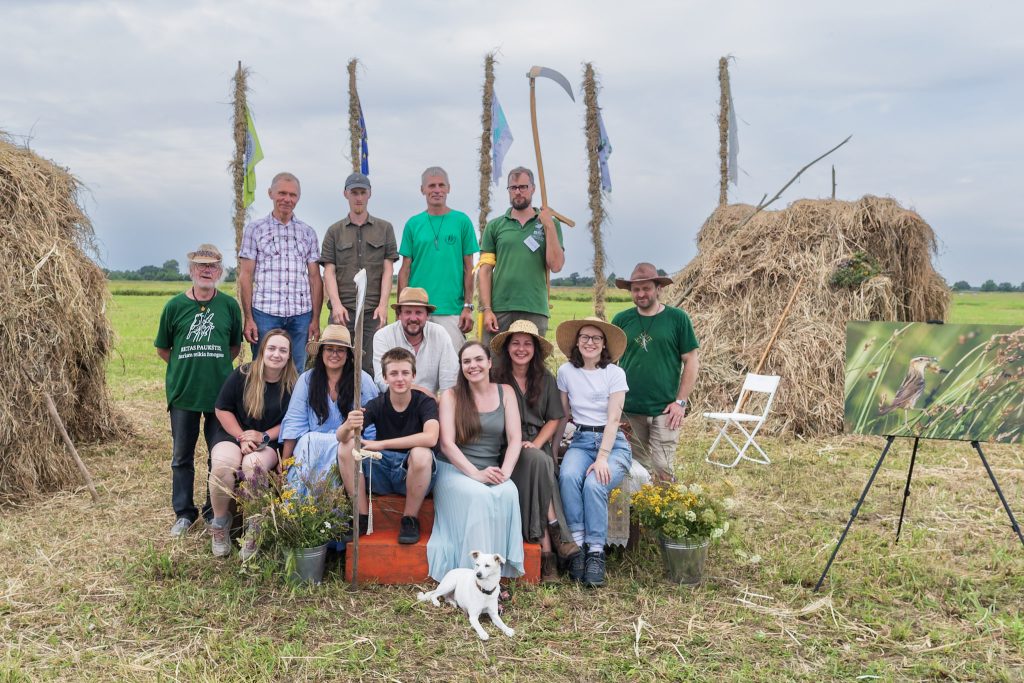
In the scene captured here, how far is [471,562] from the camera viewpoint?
Result: 4.78 metres

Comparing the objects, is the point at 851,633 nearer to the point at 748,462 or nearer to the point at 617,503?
the point at 617,503

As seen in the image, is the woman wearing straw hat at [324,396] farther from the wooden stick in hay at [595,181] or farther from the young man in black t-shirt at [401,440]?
the wooden stick in hay at [595,181]


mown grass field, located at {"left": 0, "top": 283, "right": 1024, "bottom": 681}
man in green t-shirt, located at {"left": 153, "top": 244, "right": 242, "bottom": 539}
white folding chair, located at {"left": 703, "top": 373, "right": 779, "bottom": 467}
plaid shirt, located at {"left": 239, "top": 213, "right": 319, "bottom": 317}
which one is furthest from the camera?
white folding chair, located at {"left": 703, "top": 373, "right": 779, "bottom": 467}

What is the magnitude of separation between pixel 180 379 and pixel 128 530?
46.1 inches

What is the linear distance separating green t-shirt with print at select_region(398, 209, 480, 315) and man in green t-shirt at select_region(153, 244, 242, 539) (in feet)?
5.03

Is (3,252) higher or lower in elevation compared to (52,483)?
higher

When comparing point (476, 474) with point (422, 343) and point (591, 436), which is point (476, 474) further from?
point (422, 343)

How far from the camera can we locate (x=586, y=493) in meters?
5.11

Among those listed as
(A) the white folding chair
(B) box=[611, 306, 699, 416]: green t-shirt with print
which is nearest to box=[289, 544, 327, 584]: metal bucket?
(B) box=[611, 306, 699, 416]: green t-shirt with print

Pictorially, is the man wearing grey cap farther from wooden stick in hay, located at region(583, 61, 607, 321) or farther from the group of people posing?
wooden stick in hay, located at region(583, 61, 607, 321)

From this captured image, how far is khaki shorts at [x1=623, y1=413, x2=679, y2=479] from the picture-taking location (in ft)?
19.6

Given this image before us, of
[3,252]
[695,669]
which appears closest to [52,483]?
[3,252]

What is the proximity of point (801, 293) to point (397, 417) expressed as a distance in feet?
24.7

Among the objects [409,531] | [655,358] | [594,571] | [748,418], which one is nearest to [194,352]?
[409,531]
